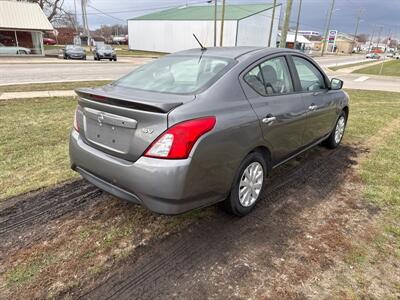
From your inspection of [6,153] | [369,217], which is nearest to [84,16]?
[6,153]

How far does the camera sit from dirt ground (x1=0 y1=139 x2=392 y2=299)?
2.29 metres

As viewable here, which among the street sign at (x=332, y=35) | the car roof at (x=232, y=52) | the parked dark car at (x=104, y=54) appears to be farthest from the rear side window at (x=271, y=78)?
the street sign at (x=332, y=35)

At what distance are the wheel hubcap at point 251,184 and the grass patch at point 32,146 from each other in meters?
2.20

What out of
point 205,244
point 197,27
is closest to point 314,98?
point 205,244

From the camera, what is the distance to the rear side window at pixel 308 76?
3902 mm

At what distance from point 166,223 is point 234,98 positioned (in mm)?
1359

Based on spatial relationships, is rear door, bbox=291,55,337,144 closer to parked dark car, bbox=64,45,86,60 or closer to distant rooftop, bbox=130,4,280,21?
parked dark car, bbox=64,45,86,60

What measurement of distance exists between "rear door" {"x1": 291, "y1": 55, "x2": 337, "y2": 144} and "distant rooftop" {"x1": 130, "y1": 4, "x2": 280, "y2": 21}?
45.8 m

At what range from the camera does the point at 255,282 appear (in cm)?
237

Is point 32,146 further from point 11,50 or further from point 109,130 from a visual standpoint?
point 11,50

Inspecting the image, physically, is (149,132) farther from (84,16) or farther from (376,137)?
(84,16)

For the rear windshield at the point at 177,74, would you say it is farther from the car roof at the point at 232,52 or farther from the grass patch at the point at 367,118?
the grass patch at the point at 367,118

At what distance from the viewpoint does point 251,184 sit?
3184 millimetres

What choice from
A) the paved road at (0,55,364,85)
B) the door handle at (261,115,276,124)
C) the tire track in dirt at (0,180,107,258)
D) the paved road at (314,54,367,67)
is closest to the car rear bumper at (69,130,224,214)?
the tire track in dirt at (0,180,107,258)
